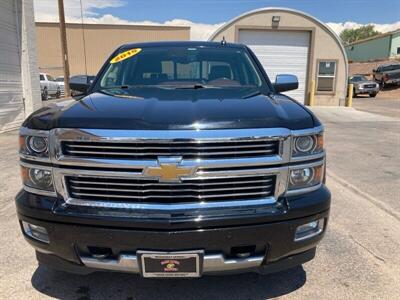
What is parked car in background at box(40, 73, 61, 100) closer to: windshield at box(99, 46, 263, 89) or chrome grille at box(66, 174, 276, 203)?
windshield at box(99, 46, 263, 89)

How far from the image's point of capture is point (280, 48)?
21016mm

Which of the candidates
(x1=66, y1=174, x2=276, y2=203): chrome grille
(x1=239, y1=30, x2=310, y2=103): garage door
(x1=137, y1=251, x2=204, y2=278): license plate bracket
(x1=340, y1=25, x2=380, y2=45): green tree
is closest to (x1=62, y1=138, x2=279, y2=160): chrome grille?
(x1=66, y1=174, x2=276, y2=203): chrome grille

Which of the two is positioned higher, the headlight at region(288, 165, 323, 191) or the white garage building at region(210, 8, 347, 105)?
the white garage building at region(210, 8, 347, 105)

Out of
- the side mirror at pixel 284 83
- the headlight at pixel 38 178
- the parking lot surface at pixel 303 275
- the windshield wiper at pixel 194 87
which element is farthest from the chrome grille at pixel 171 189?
the side mirror at pixel 284 83

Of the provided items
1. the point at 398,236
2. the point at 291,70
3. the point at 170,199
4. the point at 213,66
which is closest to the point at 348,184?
the point at 398,236

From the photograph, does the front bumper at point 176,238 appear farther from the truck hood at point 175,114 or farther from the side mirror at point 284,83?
the side mirror at point 284,83

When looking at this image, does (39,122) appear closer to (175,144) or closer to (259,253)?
(175,144)

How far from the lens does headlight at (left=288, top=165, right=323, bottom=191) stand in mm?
2549

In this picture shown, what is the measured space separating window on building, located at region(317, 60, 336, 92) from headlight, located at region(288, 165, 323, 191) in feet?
64.9

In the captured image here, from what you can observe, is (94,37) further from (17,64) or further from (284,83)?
(284,83)

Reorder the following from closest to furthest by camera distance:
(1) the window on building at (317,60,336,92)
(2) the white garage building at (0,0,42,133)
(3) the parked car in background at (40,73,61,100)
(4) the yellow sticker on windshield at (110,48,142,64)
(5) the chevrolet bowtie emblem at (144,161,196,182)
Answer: (5) the chevrolet bowtie emblem at (144,161,196,182), (4) the yellow sticker on windshield at (110,48,142,64), (2) the white garage building at (0,0,42,133), (1) the window on building at (317,60,336,92), (3) the parked car in background at (40,73,61,100)

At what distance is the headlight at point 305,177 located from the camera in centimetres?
255

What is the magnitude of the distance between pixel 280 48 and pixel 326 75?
2901mm

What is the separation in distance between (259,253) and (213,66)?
2254mm
